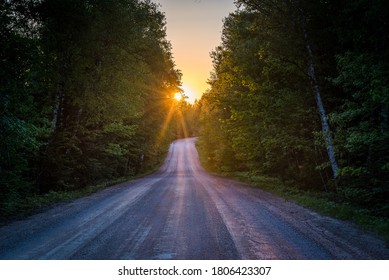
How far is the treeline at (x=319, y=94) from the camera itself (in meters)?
7.62

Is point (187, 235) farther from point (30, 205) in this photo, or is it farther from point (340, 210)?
point (30, 205)

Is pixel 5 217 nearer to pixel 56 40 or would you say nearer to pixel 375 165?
pixel 56 40

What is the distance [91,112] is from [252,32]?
9.67 metres

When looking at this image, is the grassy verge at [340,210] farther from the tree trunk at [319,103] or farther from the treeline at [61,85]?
the treeline at [61,85]

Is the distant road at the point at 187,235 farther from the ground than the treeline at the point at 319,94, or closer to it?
closer to it

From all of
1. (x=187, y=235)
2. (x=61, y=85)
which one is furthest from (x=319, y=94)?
(x=61, y=85)

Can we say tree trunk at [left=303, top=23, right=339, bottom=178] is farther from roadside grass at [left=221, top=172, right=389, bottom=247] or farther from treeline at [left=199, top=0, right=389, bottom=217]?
roadside grass at [left=221, top=172, right=389, bottom=247]

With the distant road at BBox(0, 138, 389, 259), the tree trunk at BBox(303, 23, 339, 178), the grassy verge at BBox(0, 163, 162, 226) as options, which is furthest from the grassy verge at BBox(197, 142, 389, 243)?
the grassy verge at BBox(0, 163, 162, 226)

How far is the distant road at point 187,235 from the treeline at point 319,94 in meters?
2.44

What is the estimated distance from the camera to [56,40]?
11.5 metres

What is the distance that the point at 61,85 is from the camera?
42.9ft

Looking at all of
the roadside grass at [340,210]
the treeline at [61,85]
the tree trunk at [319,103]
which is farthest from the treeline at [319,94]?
the treeline at [61,85]

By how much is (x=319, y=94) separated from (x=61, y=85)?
38.1 feet

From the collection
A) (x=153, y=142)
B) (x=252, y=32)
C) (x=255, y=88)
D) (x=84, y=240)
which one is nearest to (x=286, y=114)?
(x=255, y=88)
